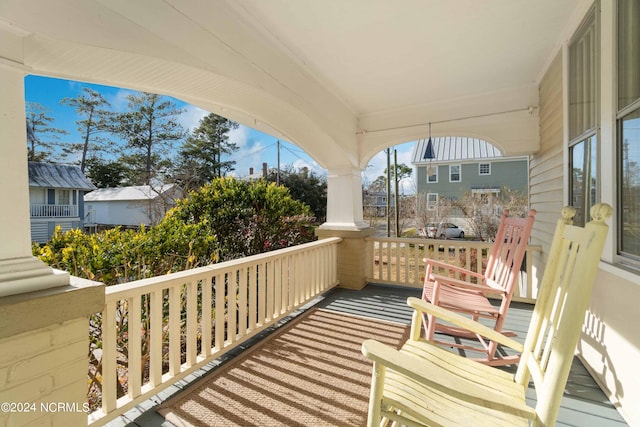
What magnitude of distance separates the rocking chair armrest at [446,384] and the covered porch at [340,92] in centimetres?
120

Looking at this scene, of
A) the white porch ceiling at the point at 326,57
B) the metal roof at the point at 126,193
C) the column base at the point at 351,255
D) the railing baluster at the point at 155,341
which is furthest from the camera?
the metal roof at the point at 126,193

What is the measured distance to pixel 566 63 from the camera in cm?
258

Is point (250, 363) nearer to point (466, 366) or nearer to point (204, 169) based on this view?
point (466, 366)

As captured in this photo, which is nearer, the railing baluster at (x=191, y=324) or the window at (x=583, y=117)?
the railing baluster at (x=191, y=324)

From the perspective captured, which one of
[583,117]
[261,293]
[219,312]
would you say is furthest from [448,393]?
[583,117]

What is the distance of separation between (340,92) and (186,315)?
10.1 feet

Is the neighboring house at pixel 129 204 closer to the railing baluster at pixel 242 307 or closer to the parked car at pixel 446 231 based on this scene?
the parked car at pixel 446 231

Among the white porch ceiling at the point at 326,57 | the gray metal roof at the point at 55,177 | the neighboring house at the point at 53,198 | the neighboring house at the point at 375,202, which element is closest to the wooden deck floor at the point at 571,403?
the white porch ceiling at the point at 326,57

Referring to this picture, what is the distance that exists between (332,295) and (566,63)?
3511mm

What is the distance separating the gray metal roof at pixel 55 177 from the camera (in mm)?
7539

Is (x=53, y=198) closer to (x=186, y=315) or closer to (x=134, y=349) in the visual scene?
(x=186, y=315)

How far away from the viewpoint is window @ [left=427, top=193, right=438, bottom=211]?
11105 mm

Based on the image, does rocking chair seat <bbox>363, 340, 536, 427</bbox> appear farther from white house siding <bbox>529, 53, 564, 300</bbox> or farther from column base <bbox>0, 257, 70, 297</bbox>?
white house siding <bbox>529, 53, 564, 300</bbox>

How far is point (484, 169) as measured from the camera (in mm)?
12539
